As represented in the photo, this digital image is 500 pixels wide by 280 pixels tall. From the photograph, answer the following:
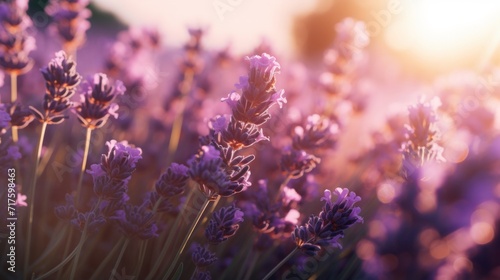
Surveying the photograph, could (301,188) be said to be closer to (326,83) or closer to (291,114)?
(291,114)

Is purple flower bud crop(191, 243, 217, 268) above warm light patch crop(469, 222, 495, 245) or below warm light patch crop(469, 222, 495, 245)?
below

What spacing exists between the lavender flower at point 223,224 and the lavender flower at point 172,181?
171 mm

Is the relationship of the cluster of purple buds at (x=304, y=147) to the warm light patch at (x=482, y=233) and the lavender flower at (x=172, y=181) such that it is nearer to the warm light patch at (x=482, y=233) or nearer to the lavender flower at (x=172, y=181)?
the lavender flower at (x=172, y=181)

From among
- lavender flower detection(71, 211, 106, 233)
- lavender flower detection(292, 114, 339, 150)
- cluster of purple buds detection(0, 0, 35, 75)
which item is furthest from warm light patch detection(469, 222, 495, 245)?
cluster of purple buds detection(0, 0, 35, 75)

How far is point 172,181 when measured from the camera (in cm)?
185

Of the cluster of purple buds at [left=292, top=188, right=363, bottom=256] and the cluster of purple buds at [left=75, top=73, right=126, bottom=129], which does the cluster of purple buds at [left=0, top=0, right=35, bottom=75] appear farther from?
the cluster of purple buds at [left=292, top=188, right=363, bottom=256]

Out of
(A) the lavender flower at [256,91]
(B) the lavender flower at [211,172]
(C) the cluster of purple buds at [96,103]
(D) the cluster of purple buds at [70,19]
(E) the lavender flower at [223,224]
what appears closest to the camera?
(B) the lavender flower at [211,172]

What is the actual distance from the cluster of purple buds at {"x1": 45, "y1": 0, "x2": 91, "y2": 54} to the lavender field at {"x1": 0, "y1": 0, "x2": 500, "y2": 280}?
0.01m

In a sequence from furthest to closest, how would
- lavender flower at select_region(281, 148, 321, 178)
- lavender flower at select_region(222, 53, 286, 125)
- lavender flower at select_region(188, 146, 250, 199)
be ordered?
lavender flower at select_region(281, 148, 321, 178)
lavender flower at select_region(222, 53, 286, 125)
lavender flower at select_region(188, 146, 250, 199)

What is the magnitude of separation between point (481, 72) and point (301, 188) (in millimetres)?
1766

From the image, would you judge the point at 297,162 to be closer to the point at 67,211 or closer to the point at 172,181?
the point at 172,181

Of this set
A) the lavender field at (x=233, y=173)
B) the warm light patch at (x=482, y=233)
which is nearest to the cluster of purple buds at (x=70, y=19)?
the lavender field at (x=233, y=173)

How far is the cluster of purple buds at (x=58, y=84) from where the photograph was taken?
6.00ft

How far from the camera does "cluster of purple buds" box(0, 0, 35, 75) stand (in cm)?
238
